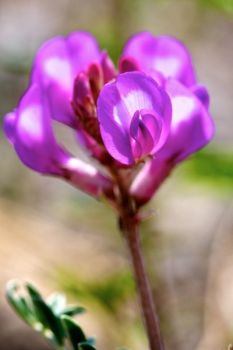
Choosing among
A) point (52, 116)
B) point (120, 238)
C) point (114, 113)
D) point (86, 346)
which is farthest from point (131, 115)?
point (120, 238)

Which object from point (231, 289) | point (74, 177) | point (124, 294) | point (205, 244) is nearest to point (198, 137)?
point (74, 177)

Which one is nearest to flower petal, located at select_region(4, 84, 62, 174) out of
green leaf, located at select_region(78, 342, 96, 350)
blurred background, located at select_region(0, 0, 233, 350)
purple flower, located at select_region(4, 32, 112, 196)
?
purple flower, located at select_region(4, 32, 112, 196)

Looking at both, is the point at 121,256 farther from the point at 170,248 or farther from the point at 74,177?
the point at 74,177

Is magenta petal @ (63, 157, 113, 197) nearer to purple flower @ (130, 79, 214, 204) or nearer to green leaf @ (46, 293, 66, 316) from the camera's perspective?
purple flower @ (130, 79, 214, 204)

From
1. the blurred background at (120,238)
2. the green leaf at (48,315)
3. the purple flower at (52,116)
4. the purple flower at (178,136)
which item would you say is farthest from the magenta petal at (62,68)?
the blurred background at (120,238)

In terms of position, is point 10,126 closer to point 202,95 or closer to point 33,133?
point 33,133
